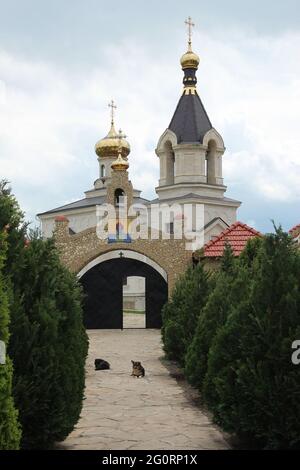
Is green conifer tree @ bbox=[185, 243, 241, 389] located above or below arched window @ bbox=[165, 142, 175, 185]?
below

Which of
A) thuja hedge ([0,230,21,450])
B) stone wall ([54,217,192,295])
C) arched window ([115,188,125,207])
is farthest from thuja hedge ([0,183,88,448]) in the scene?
arched window ([115,188,125,207])

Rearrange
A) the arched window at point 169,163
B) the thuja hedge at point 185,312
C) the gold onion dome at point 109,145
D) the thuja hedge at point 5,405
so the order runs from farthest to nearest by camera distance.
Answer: the gold onion dome at point 109,145 → the arched window at point 169,163 → the thuja hedge at point 185,312 → the thuja hedge at point 5,405

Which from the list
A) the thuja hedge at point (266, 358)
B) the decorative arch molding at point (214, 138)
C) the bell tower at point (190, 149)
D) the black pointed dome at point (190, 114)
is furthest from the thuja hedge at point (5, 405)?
the decorative arch molding at point (214, 138)

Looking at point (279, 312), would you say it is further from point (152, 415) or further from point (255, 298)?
point (152, 415)

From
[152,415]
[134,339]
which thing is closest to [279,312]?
[152,415]

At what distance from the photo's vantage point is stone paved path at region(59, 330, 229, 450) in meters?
6.40

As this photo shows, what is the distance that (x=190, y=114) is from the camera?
32.5 m

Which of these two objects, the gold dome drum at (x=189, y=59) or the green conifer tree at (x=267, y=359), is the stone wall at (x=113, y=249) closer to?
the green conifer tree at (x=267, y=359)

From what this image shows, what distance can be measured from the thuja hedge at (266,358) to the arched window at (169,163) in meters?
25.8

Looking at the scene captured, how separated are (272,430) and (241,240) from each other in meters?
12.3

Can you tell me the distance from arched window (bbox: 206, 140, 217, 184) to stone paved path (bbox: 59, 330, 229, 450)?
65.4 ft

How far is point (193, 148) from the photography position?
30844 mm

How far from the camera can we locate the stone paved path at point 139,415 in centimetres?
640

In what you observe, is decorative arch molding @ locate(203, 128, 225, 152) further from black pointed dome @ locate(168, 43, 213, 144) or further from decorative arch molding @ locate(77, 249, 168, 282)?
decorative arch molding @ locate(77, 249, 168, 282)
